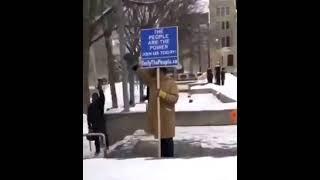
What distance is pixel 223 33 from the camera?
484cm

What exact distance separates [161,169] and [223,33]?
126 centimetres

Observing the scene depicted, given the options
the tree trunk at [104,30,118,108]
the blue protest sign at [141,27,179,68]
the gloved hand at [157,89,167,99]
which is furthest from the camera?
the tree trunk at [104,30,118,108]

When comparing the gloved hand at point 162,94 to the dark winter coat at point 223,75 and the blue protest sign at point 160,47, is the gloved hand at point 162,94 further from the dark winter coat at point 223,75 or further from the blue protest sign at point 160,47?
the dark winter coat at point 223,75

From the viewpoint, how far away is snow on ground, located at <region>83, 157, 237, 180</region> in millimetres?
4723

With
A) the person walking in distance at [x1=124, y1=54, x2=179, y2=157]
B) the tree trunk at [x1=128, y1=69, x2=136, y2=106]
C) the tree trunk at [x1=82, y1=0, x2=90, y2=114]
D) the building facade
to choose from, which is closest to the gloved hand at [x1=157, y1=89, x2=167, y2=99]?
the person walking in distance at [x1=124, y1=54, x2=179, y2=157]

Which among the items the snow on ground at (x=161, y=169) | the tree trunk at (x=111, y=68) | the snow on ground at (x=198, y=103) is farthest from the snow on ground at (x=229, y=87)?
the tree trunk at (x=111, y=68)

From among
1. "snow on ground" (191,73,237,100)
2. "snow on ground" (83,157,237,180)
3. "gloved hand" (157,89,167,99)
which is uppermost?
"snow on ground" (191,73,237,100)

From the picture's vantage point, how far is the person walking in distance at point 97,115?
16.9 feet

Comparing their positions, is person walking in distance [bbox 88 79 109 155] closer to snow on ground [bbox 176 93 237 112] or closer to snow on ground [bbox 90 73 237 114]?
snow on ground [bbox 90 73 237 114]

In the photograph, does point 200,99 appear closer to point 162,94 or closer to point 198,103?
point 198,103

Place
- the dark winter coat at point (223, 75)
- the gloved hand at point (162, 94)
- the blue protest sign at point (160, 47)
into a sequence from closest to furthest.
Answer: the dark winter coat at point (223, 75) < the blue protest sign at point (160, 47) < the gloved hand at point (162, 94)

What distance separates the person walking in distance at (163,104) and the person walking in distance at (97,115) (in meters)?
0.42

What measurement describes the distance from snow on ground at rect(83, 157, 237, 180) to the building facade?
0.80m
